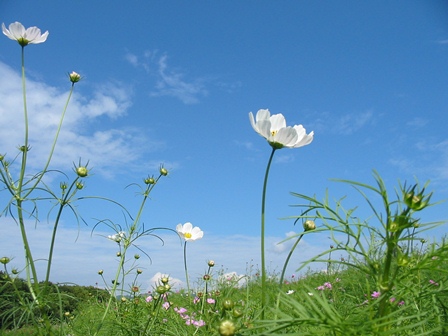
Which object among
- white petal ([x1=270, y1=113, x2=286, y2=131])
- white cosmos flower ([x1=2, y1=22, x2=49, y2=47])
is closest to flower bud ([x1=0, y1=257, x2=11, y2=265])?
white cosmos flower ([x1=2, y1=22, x2=49, y2=47])

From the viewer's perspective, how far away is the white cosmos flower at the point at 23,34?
2.09 metres

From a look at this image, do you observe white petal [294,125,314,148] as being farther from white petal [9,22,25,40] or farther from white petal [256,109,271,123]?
white petal [9,22,25,40]

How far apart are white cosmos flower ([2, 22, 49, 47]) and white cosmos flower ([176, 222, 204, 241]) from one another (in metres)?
1.26

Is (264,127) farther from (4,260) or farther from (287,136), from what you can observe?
(4,260)

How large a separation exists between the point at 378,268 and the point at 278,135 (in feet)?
1.65

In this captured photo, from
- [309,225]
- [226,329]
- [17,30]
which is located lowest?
[226,329]

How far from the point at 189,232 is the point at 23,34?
1.40 meters

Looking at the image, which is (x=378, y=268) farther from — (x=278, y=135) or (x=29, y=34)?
(x=29, y=34)

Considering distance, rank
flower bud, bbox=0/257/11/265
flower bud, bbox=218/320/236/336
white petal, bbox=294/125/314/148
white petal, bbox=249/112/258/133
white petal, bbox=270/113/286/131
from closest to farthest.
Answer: flower bud, bbox=218/320/236/336 < white petal, bbox=249/112/258/133 < white petal, bbox=294/125/314/148 < white petal, bbox=270/113/286/131 < flower bud, bbox=0/257/11/265

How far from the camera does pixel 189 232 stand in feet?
9.02

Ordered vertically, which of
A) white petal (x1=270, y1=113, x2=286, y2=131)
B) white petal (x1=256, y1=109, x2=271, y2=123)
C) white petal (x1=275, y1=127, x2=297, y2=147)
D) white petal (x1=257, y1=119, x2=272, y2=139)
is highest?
white petal (x1=270, y1=113, x2=286, y2=131)

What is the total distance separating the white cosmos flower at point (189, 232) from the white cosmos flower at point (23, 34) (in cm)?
126

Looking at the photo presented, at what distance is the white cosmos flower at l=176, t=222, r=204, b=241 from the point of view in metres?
2.67

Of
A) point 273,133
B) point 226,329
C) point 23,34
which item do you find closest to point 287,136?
point 273,133
